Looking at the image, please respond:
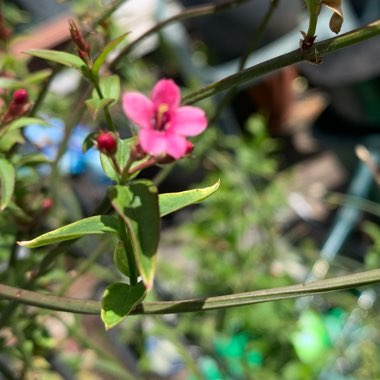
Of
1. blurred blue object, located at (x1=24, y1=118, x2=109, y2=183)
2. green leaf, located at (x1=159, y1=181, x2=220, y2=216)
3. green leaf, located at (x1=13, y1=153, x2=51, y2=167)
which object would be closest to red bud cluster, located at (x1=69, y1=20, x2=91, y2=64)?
green leaf, located at (x1=159, y1=181, x2=220, y2=216)

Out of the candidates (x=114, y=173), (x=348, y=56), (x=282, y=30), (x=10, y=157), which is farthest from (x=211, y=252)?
(x=114, y=173)

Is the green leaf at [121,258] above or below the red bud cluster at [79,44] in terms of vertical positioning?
below

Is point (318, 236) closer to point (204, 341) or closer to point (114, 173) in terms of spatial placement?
point (204, 341)

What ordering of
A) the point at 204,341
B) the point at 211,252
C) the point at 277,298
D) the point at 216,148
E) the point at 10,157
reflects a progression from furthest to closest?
the point at 216,148
the point at 211,252
the point at 204,341
the point at 10,157
the point at 277,298

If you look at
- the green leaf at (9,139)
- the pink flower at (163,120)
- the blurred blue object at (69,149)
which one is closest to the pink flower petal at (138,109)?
the pink flower at (163,120)

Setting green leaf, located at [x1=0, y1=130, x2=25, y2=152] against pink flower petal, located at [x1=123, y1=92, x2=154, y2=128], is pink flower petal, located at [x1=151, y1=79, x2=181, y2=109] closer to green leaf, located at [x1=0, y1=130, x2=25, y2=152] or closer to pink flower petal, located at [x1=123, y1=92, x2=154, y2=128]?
pink flower petal, located at [x1=123, y1=92, x2=154, y2=128]

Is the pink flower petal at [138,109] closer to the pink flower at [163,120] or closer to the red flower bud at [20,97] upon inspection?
the pink flower at [163,120]
